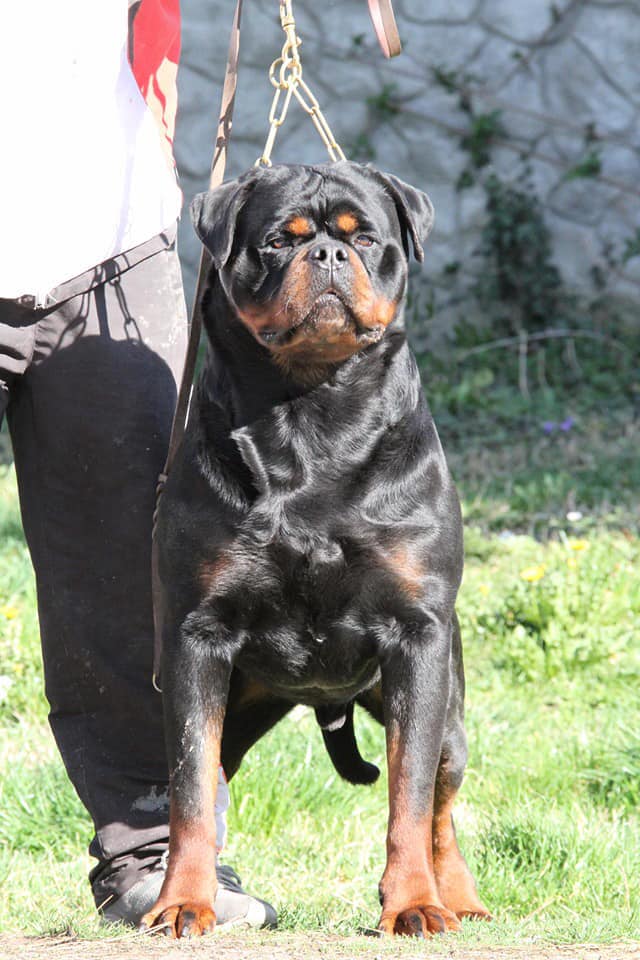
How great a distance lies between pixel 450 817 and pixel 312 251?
1.20 metres

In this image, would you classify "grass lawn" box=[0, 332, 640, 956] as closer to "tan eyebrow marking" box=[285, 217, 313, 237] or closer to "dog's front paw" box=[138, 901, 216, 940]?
"dog's front paw" box=[138, 901, 216, 940]

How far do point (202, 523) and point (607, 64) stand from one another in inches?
248

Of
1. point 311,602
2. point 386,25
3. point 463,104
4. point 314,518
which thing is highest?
point 463,104

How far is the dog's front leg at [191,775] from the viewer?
7.82ft

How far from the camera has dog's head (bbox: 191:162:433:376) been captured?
2.63 metres

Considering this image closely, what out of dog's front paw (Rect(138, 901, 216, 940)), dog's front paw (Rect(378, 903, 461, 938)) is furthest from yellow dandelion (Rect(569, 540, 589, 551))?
dog's front paw (Rect(138, 901, 216, 940))

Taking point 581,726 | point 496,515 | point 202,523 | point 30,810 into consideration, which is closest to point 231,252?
point 202,523

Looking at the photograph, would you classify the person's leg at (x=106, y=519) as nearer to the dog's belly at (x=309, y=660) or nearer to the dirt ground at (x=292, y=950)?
the dog's belly at (x=309, y=660)

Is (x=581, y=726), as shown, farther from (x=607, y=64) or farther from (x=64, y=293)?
(x=607, y=64)

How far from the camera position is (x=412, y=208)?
2.84 meters

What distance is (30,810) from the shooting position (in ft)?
11.8

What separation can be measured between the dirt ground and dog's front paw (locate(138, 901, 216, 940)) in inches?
1.3

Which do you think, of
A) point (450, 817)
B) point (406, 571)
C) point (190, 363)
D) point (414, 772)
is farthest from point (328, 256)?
point (450, 817)

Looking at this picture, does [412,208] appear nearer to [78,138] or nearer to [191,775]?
[78,138]
